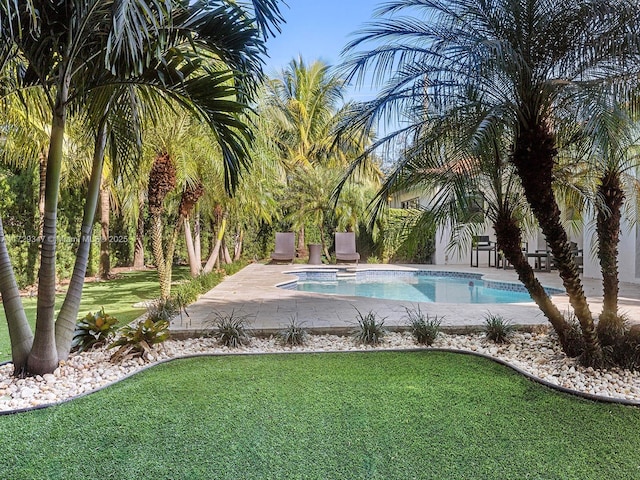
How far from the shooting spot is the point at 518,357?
5.45 metres

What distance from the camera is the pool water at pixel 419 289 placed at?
11.9m

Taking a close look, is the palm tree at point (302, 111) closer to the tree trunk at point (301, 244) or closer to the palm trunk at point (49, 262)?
the tree trunk at point (301, 244)

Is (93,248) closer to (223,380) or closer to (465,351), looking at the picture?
(223,380)

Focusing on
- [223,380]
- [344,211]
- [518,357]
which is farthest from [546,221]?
[344,211]

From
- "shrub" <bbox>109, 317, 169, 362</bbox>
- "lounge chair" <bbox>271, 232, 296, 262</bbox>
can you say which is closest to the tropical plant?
"shrub" <bbox>109, 317, 169, 362</bbox>

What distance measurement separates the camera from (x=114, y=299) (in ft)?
34.1

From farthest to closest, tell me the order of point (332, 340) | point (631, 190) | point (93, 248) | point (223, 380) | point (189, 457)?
point (93, 248) → point (631, 190) → point (332, 340) → point (223, 380) → point (189, 457)

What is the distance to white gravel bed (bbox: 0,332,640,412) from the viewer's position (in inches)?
167

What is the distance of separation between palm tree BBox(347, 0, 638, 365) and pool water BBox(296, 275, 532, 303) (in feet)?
22.7

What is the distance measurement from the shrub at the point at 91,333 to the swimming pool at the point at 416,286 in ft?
22.9

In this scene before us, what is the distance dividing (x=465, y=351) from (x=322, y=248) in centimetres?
1688

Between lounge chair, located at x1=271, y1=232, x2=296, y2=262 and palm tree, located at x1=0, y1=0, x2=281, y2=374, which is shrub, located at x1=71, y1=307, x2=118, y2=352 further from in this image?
lounge chair, located at x1=271, y1=232, x2=296, y2=262

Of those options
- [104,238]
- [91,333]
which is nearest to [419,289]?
[91,333]

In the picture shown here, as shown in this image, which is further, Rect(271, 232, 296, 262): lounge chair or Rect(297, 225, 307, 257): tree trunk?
Rect(297, 225, 307, 257): tree trunk
